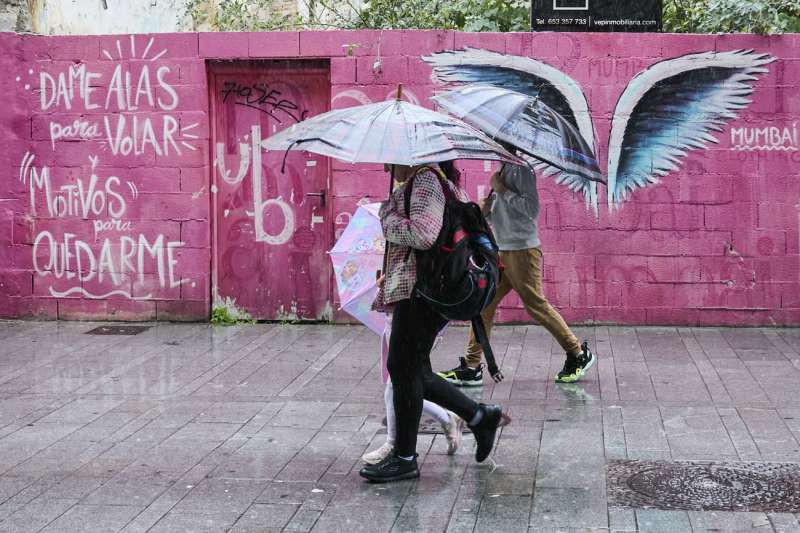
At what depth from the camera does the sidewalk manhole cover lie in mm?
5215

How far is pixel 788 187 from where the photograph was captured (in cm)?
1004

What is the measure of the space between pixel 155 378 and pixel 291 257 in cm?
252

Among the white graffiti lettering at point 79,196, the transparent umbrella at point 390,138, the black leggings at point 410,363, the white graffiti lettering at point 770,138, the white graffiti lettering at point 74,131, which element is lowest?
the black leggings at point 410,363

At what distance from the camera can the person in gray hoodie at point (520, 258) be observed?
7.80m

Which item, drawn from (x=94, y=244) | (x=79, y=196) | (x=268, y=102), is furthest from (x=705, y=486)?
(x=79, y=196)

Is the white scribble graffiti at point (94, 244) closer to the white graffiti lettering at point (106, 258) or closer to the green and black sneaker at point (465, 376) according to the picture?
the white graffiti lettering at point (106, 258)

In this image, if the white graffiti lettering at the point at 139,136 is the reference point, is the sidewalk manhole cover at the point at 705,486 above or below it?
below

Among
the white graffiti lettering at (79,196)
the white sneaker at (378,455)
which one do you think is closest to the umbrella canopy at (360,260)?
the white sneaker at (378,455)

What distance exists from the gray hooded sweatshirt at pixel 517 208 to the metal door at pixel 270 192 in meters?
2.92

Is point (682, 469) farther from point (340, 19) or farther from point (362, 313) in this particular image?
point (340, 19)

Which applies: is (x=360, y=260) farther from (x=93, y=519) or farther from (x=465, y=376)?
(x=93, y=519)

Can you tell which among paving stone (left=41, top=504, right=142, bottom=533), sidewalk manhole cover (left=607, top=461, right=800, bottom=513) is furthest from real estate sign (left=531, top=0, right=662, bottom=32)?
paving stone (left=41, top=504, right=142, bottom=533)

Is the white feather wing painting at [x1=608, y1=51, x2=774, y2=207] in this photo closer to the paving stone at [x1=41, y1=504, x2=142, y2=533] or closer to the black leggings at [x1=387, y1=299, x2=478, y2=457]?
the black leggings at [x1=387, y1=299, x2=478, y2=457]

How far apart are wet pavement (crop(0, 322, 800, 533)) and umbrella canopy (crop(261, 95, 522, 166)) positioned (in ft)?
5.32
